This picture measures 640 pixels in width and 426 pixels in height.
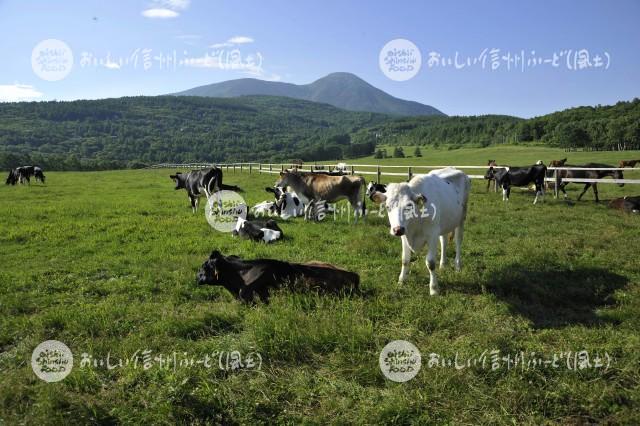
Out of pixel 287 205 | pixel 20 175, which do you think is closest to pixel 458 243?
pixel 287 205

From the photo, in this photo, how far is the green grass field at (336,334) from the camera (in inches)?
141

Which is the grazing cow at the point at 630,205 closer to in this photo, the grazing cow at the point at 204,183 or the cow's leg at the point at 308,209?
the cow's leg at the point at 308,209

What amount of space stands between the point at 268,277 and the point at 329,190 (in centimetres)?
837

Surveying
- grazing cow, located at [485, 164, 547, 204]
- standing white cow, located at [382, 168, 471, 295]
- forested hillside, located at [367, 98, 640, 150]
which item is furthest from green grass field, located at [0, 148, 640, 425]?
forested hillside, located at [367, 98, 640, 150]

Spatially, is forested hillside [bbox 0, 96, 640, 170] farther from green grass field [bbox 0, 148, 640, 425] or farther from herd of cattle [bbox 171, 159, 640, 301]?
herd of cattle [bbox 171, 159, 640, 301]

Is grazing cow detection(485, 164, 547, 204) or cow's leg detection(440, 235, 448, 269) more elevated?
grazing cow detection(485, 164, 547, 204)

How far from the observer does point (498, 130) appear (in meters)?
119

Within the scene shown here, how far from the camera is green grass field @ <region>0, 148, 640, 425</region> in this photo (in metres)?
3.57

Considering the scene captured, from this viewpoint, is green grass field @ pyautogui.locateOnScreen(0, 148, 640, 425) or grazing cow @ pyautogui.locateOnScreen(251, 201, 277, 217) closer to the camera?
green grass field @ pyautogui.locateOnScreen(0, 148, 640, 425)

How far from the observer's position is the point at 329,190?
47.0 feet

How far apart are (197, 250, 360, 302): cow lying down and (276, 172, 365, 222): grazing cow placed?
739 cm

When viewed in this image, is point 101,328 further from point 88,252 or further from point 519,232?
point 519,232

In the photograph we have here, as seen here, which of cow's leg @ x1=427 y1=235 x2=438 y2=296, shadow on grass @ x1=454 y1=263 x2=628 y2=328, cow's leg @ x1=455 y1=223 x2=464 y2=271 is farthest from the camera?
cow's leg @ x1=455 y1=223 x2=464 y2=271

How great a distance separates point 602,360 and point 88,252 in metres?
9.89
